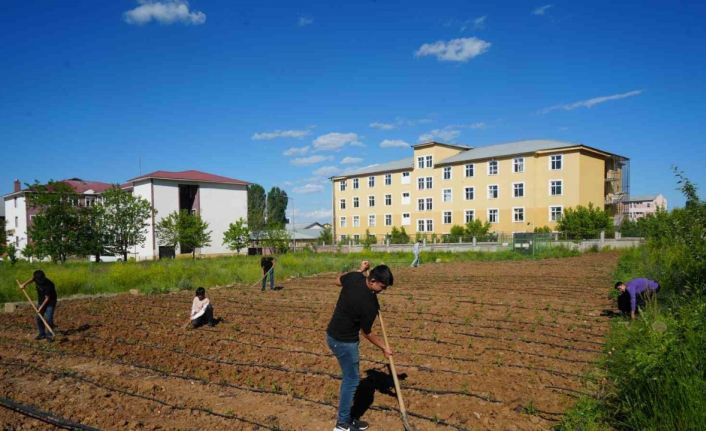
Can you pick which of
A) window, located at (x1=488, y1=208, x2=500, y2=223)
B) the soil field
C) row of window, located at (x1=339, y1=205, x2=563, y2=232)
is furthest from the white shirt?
window, located at (x1=488, y1=208, x2=500, y2=223)

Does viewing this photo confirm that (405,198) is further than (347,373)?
Yes

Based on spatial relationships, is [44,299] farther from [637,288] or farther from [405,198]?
[405,198]

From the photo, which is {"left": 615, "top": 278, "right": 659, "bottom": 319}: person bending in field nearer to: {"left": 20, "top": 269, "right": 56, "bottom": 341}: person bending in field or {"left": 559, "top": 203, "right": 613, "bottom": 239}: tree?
{"left": 20, "top": 269, "right": 56, "bottom": 341}: person bending in field

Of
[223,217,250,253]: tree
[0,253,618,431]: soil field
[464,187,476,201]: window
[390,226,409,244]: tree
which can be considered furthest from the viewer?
[390,226,409,244]: tree

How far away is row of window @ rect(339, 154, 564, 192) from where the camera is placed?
128ft

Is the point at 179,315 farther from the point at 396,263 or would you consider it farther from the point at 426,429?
the point at 396,263

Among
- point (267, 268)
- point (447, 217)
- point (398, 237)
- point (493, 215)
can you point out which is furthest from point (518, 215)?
point (267, 268)

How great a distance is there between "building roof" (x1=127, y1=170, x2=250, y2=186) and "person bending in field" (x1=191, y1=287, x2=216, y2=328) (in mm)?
36173

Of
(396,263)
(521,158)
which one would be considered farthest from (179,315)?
(521,158)

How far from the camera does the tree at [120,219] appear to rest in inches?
1361

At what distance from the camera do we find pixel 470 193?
145ft

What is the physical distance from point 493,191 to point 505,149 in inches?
158

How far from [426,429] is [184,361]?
414 cm

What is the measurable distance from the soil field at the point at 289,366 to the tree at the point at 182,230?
28.8m
